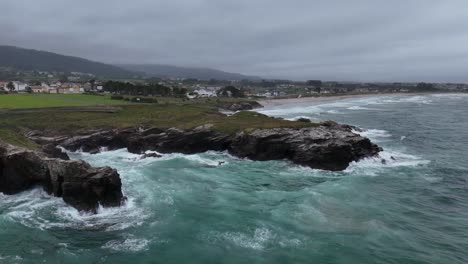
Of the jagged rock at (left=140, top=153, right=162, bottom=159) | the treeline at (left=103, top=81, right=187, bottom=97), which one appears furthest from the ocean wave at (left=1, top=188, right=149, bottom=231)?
the treeline at (left=103, top=81, right=187, bottom=97)

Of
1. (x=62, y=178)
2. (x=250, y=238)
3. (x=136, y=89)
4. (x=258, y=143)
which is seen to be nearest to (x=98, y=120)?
(x=258, y=143)

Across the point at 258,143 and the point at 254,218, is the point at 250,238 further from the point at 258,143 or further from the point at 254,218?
the point at 258,143

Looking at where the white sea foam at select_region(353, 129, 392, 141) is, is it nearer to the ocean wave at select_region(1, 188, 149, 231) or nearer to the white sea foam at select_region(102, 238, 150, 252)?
the ocean wave at select_region(1, 188, 149, 231)

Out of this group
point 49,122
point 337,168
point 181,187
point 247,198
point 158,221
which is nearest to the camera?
point 158,221

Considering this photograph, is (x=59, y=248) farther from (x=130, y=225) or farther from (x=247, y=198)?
(x=247, y=198)

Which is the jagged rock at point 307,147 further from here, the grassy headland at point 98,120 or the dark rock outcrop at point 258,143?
the grassy headland at point 98,120

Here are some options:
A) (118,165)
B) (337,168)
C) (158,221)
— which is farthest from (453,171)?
(118,165)

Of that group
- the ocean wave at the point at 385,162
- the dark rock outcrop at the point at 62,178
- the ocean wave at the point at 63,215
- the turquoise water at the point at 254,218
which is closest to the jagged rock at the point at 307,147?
the ocean wave at the point at 385,162

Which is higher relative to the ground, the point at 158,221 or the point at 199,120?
the point at 199,120
